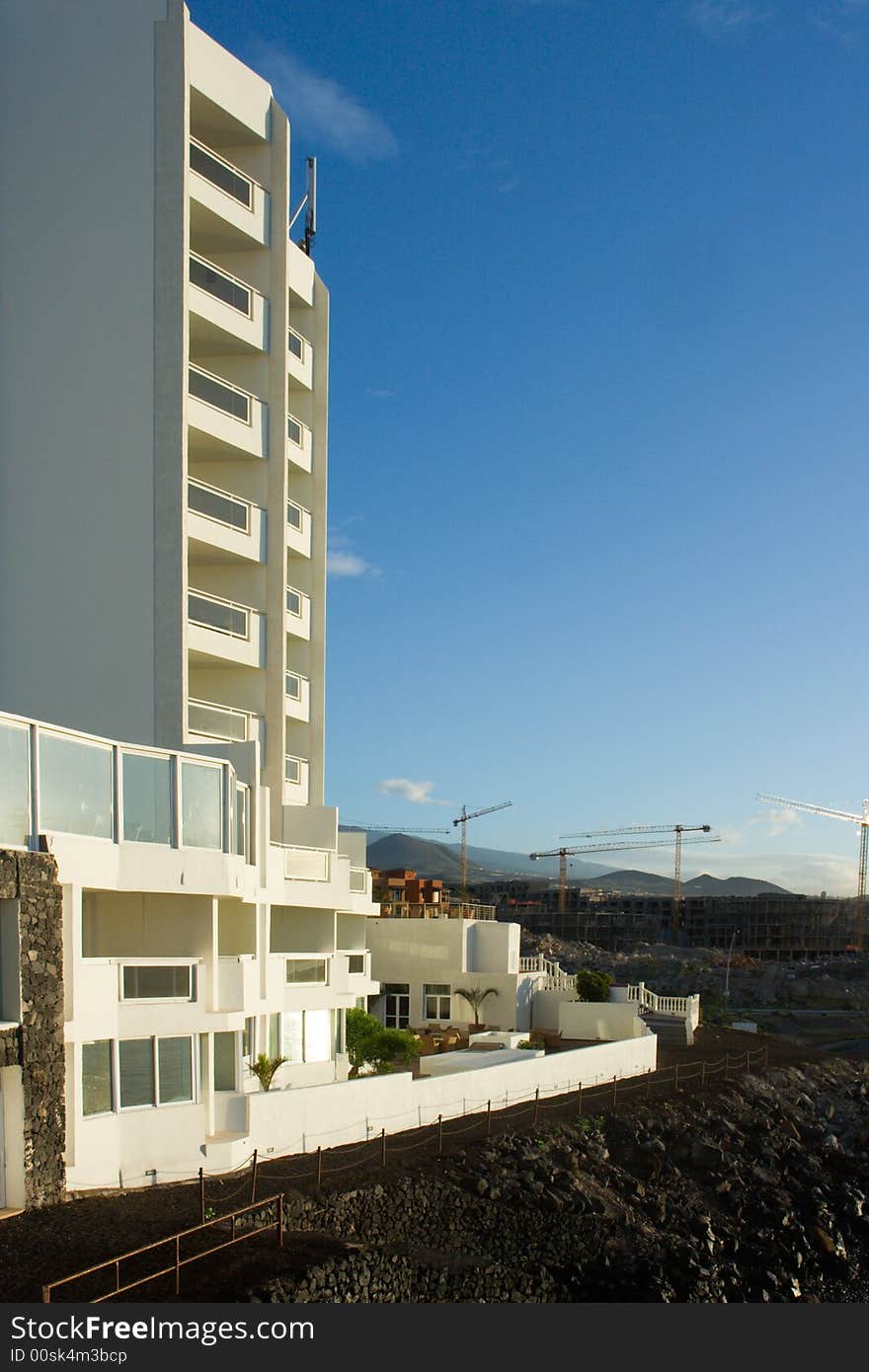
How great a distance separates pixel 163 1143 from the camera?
2255 centimetres

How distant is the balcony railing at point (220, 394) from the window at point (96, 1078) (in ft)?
63.8

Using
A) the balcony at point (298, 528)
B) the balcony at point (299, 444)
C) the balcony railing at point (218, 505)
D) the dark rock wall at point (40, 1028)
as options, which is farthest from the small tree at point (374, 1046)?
the balcony at point (299, 444)

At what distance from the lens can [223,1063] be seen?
2605cm

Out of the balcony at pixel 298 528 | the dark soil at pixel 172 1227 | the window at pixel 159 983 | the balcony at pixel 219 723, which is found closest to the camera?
the dark soil at pixel 172 1227

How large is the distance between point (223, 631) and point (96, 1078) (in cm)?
1603

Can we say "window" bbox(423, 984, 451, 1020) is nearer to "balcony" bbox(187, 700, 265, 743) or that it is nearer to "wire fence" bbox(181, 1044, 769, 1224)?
"wire fence" bbox(181, 1044, 769, 1224)

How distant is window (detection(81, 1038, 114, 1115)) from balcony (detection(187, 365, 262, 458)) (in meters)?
18.2

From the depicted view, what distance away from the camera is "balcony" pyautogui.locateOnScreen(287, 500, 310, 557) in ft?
130

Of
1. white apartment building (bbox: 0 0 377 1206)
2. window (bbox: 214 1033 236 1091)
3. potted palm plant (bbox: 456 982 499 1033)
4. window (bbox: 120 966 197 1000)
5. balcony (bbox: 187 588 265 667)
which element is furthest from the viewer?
potted palm plant (bbox: 456 982 499 1033)

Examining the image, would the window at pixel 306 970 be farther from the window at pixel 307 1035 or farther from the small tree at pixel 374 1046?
the small tree at pixel 374 1046

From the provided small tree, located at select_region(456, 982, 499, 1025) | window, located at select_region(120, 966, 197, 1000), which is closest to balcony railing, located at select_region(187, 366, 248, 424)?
window, located at select_region(120, 966, 197, 1000)

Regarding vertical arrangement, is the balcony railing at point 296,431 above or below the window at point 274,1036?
above

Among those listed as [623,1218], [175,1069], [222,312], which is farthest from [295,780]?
[623,1218]

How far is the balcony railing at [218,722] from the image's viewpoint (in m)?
35.0
